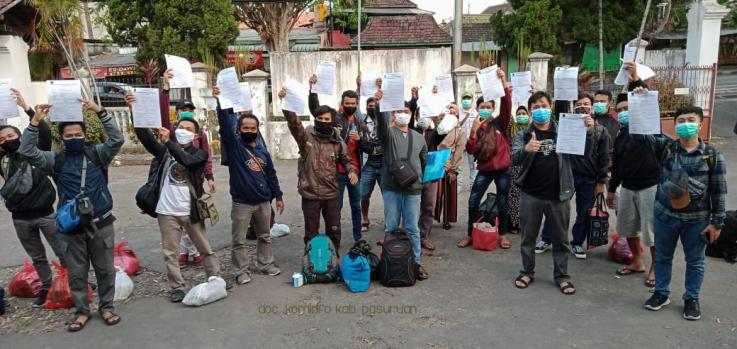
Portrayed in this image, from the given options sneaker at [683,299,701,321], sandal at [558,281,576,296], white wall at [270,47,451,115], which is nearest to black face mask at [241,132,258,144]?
sandal at [558,281,576,296]

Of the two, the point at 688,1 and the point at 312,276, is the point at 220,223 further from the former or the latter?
the point at 688,1

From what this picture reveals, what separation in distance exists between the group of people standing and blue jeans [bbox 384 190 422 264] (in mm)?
11

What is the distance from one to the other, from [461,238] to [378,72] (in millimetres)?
7134

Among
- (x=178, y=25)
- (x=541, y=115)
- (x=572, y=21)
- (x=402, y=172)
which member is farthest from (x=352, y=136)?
(x=572, y=21)

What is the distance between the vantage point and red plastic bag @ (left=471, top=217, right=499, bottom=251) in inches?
242

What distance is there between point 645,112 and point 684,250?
119cm

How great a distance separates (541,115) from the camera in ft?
15.9

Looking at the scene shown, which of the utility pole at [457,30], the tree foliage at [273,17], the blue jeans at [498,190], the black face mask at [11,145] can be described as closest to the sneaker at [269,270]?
the blue jeans at [498,190]

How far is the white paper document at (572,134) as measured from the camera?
4.58 metres

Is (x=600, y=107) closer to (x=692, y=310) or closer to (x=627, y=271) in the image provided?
(x=627, y=271)

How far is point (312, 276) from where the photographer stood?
528 cm

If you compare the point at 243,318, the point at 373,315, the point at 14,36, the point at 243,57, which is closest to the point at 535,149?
the point at 373,315

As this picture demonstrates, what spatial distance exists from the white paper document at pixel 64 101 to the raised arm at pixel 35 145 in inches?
3.0

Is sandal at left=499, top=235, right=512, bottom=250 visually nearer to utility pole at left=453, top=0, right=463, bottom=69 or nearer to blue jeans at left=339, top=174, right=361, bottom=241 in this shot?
blue jeans at left=339, top=174, right=361, bottom=241
